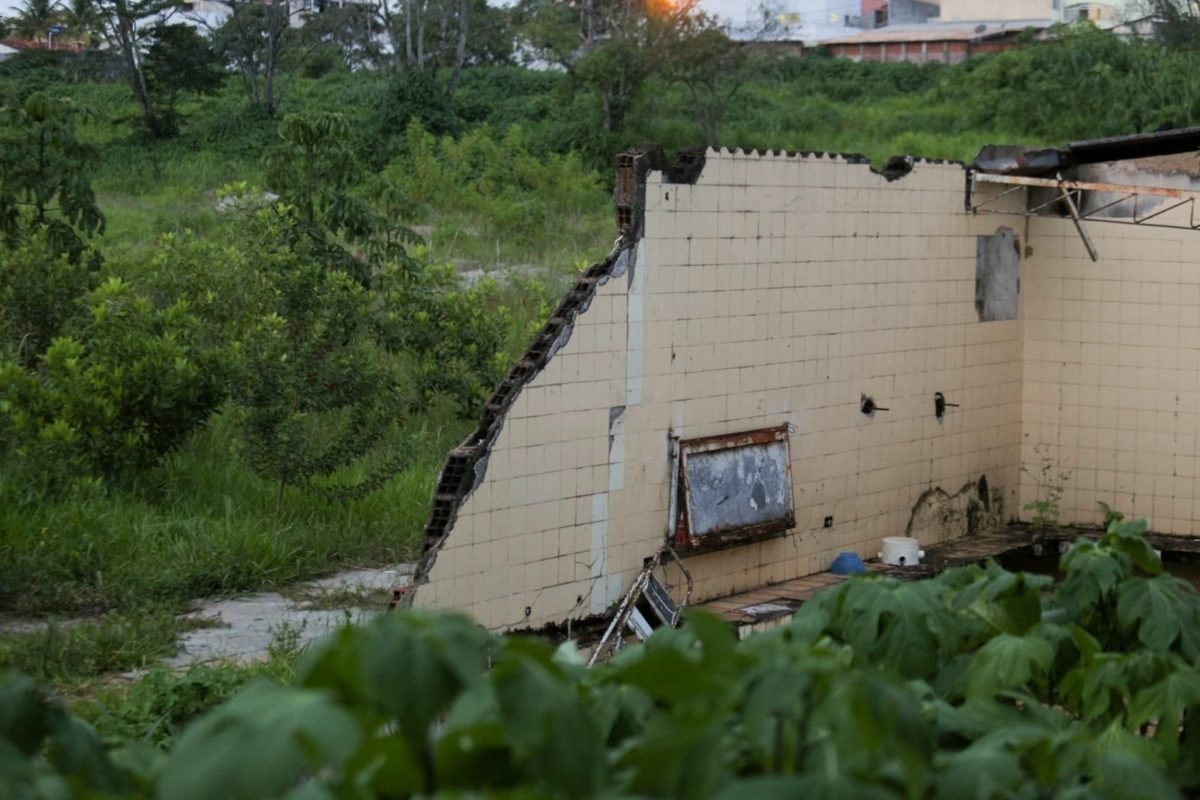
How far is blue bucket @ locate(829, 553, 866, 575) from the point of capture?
1027 centimetres

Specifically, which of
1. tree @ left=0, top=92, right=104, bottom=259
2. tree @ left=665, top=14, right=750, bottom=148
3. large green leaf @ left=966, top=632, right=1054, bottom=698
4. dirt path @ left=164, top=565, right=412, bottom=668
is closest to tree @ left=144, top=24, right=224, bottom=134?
tree @ left=665, top=14, right=750, bottom=148

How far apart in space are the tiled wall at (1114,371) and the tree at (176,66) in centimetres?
2607

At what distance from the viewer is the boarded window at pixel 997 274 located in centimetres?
1157

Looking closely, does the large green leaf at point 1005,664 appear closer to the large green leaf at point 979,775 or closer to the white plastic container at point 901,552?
the large green leaf at point 979,775

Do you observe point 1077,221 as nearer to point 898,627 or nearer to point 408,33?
point 898,627

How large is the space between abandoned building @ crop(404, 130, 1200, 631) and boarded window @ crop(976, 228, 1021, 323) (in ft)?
0.07

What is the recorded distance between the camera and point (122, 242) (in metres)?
19.0

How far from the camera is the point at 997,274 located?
38.5ft

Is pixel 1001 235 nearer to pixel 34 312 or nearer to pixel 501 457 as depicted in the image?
pixel 501 457

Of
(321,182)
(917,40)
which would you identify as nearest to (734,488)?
(321,182)

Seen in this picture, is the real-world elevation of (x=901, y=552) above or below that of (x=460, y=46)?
below

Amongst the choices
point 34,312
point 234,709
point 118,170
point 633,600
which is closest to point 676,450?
point 633,600

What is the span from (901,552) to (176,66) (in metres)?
28.3

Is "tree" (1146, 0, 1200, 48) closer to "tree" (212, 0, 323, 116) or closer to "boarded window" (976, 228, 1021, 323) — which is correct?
"tree" (212, 0, 323, 116)
